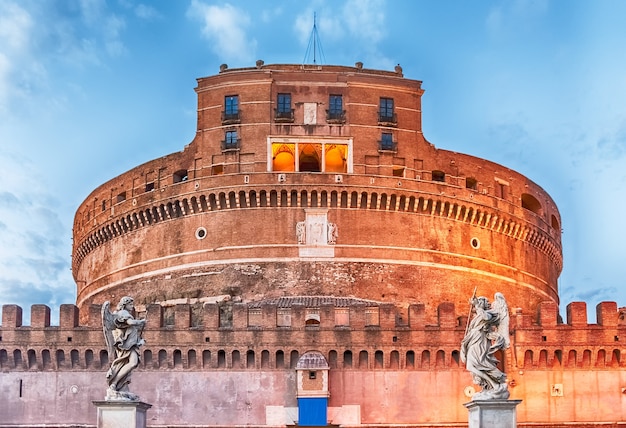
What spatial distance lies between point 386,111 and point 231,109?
748 cm

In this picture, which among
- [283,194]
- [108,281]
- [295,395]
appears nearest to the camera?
[295,395]

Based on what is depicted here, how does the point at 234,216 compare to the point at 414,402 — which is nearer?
the point at 414,402

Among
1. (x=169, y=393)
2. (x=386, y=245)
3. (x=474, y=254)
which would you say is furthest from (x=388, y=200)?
(x=169, y=393)

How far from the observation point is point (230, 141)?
50.2 meters

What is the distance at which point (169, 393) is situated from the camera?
41531mm

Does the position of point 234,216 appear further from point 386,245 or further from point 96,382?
point 96,382

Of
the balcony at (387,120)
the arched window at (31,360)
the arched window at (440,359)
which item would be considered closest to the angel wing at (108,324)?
the arched window at (31,360)

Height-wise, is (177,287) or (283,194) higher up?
(283,194)

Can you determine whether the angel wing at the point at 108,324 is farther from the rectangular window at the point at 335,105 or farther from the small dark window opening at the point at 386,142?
the small dark window opening at the point at 386,142

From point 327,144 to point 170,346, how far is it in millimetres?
13547

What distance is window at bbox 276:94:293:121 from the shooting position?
5019 cm

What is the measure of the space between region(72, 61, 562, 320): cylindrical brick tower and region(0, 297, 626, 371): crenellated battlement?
6212mm

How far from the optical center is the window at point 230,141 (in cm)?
5006

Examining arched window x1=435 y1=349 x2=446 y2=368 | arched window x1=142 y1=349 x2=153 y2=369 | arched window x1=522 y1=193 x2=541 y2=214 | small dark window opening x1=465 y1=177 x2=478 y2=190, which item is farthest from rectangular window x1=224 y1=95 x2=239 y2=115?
arched window x1=522 y1=193 x2=541 y2=214
